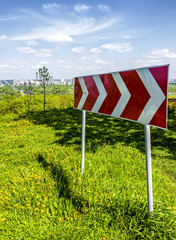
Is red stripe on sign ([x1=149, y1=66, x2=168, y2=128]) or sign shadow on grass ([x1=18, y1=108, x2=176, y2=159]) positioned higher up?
red stripe on sign ([x1=149, y1=66, x2=168, y2=128])

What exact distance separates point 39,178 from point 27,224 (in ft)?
3.64

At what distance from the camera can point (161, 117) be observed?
6.11 ft

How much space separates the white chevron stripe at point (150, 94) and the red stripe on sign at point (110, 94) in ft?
1.68

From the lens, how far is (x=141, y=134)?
23.3 ft

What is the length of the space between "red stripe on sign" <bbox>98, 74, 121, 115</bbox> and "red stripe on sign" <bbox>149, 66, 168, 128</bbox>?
68 cm

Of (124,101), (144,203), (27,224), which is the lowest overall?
(27,224)

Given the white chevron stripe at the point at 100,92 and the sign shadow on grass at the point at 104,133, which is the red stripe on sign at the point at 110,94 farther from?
the sign shadow on grass at the point at 104,133

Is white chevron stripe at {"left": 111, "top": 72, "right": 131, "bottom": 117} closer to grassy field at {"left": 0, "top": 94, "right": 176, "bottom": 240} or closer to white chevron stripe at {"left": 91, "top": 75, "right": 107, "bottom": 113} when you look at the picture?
white chevron stripe at {"left": 91, "top": 75, "right": 107, "bottom": 113}

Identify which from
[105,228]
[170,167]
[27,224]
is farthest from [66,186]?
[170,167]

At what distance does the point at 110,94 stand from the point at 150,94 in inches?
30.9

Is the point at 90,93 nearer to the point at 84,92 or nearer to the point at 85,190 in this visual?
the point at 84,92

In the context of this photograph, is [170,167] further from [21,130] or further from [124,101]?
[21,130]

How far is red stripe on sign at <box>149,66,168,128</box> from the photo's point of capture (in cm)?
181

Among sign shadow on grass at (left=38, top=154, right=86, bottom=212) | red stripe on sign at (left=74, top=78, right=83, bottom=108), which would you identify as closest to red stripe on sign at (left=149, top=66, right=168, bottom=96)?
red stripe on sign at (left=74, top=78, right=83, bottom=108)
